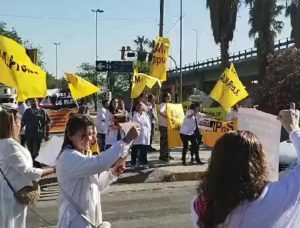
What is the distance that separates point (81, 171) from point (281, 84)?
23464 millimetres

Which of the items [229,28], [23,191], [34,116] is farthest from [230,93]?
[229,28]

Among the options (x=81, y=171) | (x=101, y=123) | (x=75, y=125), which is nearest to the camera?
(x=81, y=171)

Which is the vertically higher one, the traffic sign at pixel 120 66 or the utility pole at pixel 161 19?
the utility pole at pixel 161 19

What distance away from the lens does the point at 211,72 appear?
67.0m

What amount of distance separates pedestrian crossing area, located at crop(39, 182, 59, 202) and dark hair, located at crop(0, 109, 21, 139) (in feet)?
17.4

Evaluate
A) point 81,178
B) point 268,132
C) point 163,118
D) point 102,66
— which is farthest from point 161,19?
point 268,132

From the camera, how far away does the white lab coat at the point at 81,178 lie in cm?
385

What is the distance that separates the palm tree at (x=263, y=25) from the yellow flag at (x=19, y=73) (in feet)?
100

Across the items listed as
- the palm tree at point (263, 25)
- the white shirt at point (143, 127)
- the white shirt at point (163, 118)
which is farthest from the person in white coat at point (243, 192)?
the palm tree at point (263, 25)

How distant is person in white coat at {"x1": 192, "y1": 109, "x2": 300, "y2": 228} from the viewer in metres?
2.53

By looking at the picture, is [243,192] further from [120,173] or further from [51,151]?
[51,151]

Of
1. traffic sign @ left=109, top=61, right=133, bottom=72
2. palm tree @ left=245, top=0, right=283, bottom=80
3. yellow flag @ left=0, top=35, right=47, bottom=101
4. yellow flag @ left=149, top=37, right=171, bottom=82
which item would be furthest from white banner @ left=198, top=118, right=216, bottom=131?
palm tree @ left=245, top=0, right=283, bottom=80

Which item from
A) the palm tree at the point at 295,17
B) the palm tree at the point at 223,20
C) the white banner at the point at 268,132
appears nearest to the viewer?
the white banner at the point at 268,132

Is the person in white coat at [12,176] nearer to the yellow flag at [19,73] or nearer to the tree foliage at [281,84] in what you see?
the yellow flag at [19,73]
